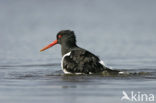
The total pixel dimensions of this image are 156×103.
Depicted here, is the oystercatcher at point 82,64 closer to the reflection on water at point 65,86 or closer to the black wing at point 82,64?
the black wing at point 82,64

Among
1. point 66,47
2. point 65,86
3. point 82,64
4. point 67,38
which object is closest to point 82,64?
point 82,64

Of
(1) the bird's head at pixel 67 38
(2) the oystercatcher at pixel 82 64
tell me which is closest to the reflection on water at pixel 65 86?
(2) the oystercatcher at pixel 82 64

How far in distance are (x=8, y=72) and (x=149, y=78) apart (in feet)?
12.3

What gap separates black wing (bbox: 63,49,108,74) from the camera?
13.1 m

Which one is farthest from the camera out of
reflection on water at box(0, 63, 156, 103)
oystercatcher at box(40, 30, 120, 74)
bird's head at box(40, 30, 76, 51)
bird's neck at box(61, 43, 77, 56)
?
bird's head at box(40, 30, 76, 51)

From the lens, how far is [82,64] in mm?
13125

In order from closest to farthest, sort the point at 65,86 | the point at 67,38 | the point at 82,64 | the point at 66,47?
the point at 65,86
the point at 82,64
the point at 66,47
the point at 67,38

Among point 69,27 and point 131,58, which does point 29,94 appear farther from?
point 69,27

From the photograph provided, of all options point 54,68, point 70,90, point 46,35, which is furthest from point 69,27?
point 70,90

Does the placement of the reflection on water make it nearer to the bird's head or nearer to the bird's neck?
the bird's neck

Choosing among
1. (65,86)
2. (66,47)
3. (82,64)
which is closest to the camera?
(65,86)

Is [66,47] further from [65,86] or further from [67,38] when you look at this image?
[65,86]

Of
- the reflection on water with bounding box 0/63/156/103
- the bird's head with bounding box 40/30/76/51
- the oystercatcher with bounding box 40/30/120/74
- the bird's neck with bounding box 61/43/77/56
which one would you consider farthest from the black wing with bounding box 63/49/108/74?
the bird's head with bounding box 40/30/76/51

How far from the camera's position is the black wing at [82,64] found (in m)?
13.1
